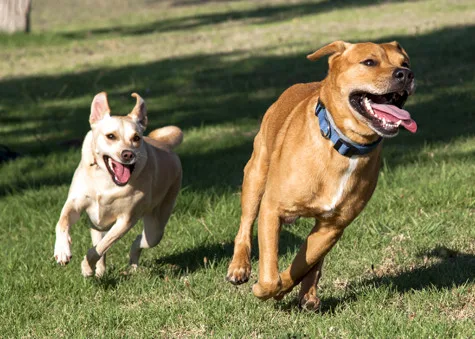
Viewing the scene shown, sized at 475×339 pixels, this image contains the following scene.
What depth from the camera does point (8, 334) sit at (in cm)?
519

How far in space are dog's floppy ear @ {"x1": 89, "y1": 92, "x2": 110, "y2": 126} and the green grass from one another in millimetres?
1074

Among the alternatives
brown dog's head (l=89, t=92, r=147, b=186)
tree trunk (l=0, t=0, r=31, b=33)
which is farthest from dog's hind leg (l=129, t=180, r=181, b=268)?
tree trunk (l=0, t=0, r=31, b=33)

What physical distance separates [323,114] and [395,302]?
121 cm

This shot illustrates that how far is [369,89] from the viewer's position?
15.2ft

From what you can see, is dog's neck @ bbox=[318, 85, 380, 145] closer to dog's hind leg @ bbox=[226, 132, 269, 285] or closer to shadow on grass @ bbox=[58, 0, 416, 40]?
dog's hind leg @ bbox=[226, 132, 269, 285]

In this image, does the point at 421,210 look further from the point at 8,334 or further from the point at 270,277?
the point at 8,334

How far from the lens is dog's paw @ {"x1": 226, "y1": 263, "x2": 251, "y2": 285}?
5230mm

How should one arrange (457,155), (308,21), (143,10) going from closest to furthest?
(457,155), (308,21), (143,10)

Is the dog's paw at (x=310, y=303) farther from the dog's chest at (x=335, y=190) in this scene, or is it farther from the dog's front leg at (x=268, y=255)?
the dog's chest at (x=335, y=190)

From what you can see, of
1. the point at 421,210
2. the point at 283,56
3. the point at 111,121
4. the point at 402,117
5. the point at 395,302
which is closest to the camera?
the point at 402,117

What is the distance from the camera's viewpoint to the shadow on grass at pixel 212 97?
9562 millimetres

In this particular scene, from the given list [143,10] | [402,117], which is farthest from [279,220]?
[143,10]

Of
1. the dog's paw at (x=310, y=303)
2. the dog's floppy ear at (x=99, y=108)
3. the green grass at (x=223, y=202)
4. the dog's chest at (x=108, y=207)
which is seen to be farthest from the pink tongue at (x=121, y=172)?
the dog's paw at (x=310, y=303)

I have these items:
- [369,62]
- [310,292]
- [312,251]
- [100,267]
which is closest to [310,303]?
[310,292]
